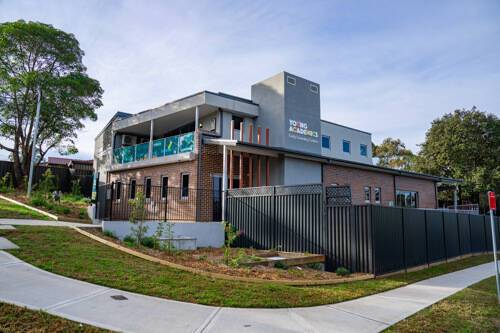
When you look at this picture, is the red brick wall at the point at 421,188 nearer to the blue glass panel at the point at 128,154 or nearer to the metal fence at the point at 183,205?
the metal fence at the point at 183,205

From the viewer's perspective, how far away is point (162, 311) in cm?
527

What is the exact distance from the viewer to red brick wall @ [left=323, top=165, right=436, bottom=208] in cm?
1994

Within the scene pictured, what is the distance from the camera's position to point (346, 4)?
1119cm

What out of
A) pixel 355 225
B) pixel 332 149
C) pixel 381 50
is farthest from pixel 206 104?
pixel 332 149

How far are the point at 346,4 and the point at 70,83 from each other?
63.8ft

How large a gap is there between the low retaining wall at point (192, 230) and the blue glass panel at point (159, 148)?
21.1 feet

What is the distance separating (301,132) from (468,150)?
26.1m

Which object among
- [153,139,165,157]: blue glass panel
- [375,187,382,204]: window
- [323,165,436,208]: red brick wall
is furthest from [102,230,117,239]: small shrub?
[375,187,382,204]: window

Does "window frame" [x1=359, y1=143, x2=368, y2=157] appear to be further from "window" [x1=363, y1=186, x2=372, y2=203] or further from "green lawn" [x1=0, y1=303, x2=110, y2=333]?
"green lawn" [x1=0, y1=303, x2=110, y2=333]

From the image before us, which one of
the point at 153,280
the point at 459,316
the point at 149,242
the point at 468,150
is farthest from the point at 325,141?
the point at 153,280

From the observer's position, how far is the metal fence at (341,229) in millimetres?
9977

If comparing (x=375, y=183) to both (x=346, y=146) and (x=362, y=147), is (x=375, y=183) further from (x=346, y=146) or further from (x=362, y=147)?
(x=362, y=147)

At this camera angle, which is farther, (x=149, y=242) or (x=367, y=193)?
(x=367, y=193)

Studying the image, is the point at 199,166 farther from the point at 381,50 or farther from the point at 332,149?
the point at 332,149
